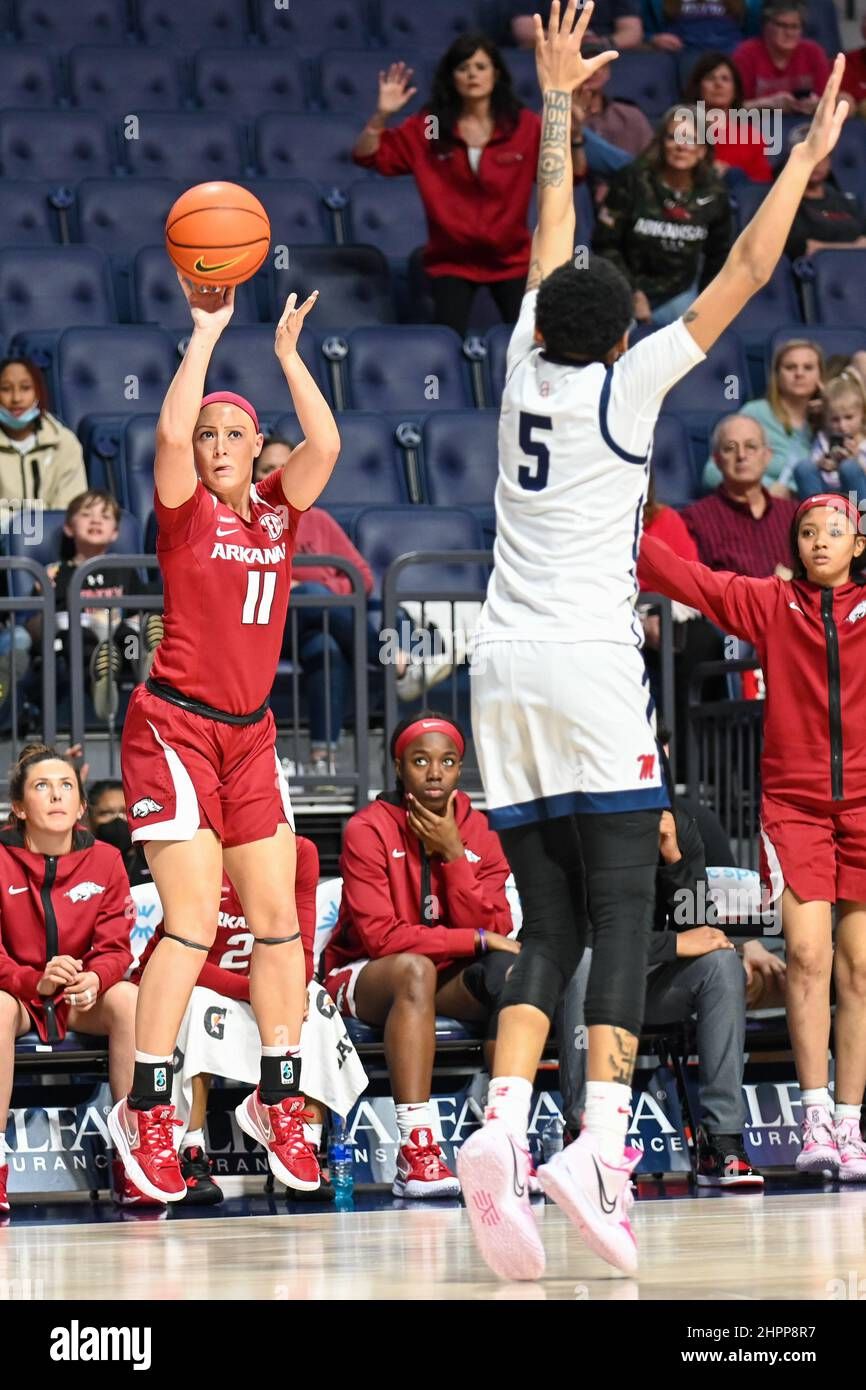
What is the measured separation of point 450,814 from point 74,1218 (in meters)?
1.76

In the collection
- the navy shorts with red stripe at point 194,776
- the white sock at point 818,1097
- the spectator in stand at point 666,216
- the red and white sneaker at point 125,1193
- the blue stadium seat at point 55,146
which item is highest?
the blue stadium seat at point 55,146

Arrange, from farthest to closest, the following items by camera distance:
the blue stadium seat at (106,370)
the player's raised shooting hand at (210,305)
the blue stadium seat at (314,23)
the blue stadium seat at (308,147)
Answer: the blue stadium seat at (314,23) → the blue stadium seat at (308,147) → the blue stadium seat at (106,370) → the player's raised shooting hand at (210,305)

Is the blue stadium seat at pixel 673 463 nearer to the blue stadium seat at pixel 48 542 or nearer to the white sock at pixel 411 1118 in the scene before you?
the blue stadium seat at pixel 48 542

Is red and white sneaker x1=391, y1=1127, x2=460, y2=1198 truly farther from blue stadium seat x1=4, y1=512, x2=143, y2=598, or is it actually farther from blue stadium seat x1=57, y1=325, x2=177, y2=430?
blue stadium seat x1=57, y1=325, x2=177, y2=430

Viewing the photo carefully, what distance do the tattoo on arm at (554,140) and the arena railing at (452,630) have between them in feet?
9.82

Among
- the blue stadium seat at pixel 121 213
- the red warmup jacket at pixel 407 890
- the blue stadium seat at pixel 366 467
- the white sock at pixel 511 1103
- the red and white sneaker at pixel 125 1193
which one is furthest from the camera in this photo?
the blue stadium seat at pixel 121 213

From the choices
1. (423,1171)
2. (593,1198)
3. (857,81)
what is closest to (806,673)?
(423,1171)

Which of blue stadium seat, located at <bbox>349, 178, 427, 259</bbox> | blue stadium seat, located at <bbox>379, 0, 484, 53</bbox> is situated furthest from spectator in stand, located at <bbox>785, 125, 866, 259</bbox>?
blue stadium seat, located at <bbox>379, 0, 484, 53</bbox>

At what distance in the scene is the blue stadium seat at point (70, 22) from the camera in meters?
11.6

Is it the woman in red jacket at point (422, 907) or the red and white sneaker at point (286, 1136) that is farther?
the woman in red jacket at point (422, 907)

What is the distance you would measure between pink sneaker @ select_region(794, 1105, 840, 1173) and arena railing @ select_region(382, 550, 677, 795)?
6.12 feet

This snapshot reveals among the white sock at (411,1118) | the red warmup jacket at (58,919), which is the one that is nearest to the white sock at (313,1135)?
the white sock at (411,1118)

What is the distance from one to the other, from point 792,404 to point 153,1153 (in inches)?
213
